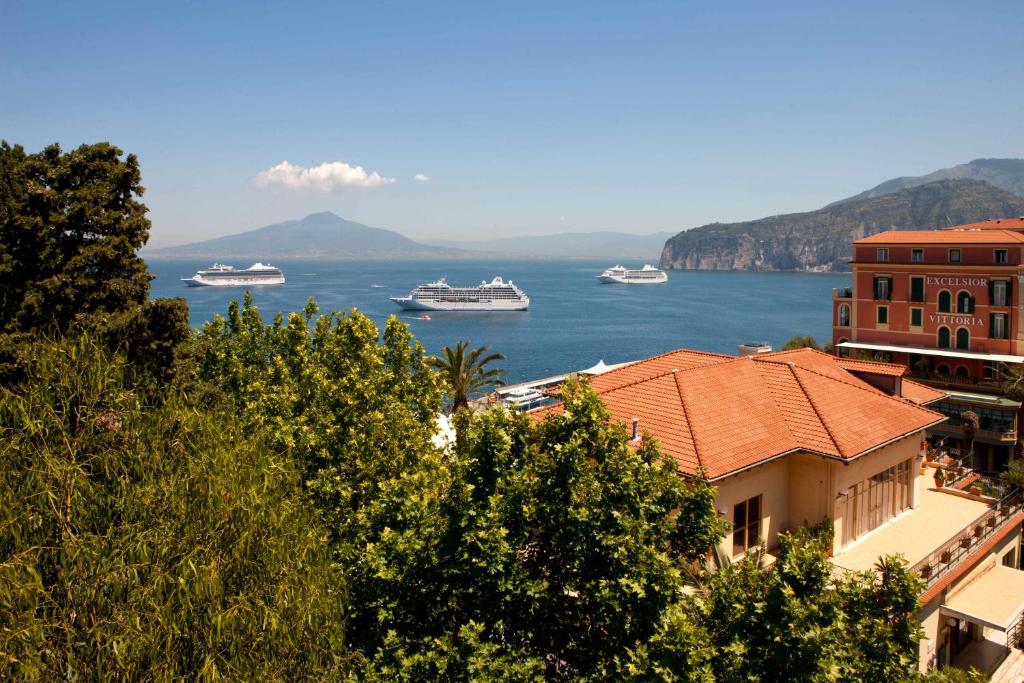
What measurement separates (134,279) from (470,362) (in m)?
21.4

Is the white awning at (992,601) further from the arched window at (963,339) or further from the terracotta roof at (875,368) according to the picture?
the arched window at (963,339)

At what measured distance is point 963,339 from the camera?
120ft

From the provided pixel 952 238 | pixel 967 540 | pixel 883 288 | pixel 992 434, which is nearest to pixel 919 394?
pixel 967 540

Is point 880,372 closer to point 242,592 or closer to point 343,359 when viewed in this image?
point 343,359

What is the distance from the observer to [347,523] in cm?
1288

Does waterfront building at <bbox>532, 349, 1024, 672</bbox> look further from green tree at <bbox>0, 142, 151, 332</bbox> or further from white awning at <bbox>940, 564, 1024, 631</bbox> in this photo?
green tree at <bbox>0, 142, 151, 332</bbox>

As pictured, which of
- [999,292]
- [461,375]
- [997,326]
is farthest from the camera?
[461,375]

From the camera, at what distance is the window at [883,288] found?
129 feet

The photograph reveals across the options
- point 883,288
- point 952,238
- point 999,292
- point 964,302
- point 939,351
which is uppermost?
point 952,238

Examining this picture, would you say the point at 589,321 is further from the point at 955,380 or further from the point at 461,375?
the point at 461,375

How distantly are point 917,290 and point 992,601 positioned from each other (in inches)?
979

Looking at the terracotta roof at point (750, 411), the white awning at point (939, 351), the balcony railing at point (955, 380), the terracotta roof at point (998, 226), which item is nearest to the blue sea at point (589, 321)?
the white awning at point (939, 351)

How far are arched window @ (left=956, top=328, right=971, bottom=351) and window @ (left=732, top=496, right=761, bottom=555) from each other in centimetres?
2667

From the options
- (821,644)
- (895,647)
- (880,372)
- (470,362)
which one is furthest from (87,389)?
(470,362)
